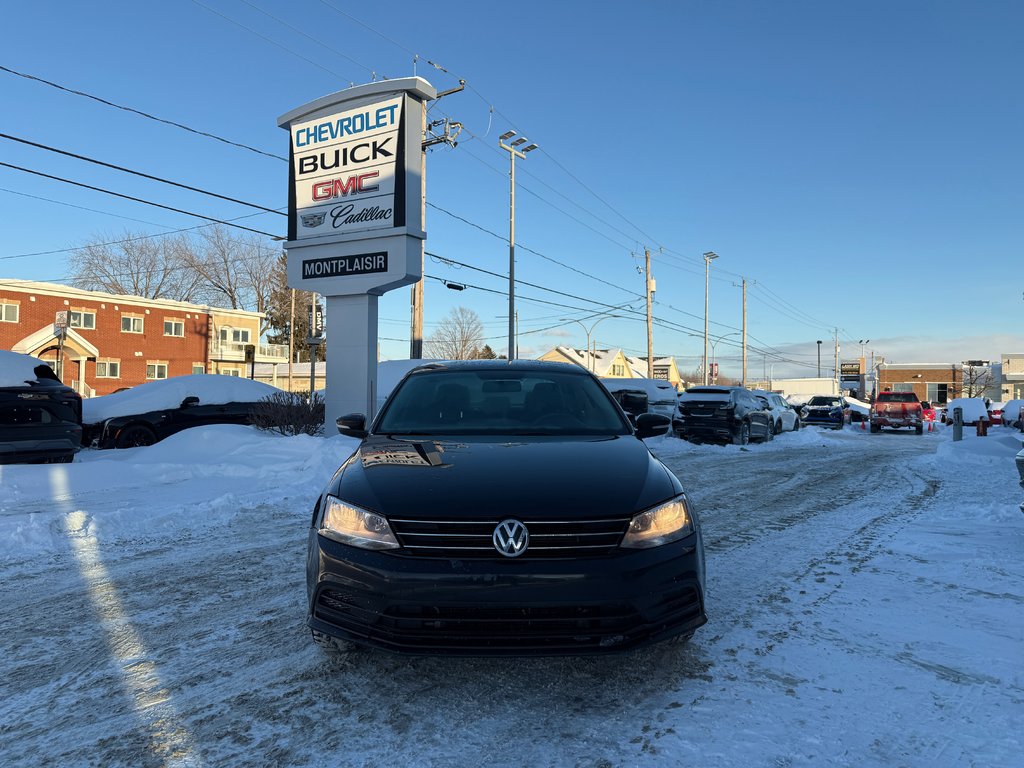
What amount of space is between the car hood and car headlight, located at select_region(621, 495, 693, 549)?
0.05m

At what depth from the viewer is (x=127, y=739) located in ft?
8.12

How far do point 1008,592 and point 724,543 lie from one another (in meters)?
2.01

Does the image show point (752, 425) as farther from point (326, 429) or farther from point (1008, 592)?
point (1008, 592)

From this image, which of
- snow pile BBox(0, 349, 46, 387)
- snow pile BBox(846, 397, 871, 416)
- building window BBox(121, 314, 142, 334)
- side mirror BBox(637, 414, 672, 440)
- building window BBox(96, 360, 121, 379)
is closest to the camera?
side mirror BBox(637, 414, 672, 440)

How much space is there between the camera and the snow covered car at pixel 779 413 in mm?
21337

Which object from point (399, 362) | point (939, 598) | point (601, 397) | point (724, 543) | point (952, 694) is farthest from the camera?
point (399, 362)

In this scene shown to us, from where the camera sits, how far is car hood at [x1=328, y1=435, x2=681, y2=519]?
2.66 metres

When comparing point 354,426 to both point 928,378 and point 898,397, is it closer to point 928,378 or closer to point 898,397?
point 898,397

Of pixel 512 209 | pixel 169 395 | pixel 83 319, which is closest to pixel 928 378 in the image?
pixel 512 209

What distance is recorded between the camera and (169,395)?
42.2 ft

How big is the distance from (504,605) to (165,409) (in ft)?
39.7

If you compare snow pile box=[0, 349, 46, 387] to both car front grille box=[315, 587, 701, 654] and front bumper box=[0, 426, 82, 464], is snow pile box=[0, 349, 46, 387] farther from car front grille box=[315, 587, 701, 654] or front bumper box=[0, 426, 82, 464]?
car front grille box=[315, 587, 701, 654]

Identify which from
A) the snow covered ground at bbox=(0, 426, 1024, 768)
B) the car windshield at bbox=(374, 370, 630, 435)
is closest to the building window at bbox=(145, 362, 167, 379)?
the snow covered ground at bbox=(0, 426, 1024, 768)

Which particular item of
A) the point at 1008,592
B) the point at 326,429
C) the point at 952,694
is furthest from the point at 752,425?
the point at 952,694
